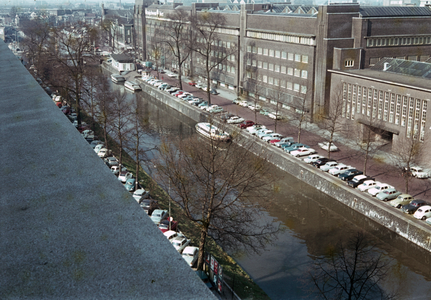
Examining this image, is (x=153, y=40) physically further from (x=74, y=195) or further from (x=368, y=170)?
(x=74, y=195)

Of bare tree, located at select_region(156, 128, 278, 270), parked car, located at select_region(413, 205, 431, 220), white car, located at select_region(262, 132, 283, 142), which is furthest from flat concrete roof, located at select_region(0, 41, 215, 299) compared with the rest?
white car, located at select_region(262, 132, 283, 142)

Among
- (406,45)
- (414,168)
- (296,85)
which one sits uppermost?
(406,45)

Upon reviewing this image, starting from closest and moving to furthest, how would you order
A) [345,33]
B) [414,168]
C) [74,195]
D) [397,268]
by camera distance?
[74,195] → [397,268] → [414,168] → [345,33]

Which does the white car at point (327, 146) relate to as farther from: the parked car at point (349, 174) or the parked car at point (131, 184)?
the parked car at point (131, 184)

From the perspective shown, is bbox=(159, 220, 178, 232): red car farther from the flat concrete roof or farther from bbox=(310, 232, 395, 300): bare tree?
the flat concrete roof

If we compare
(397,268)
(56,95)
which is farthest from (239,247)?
(56,95)
